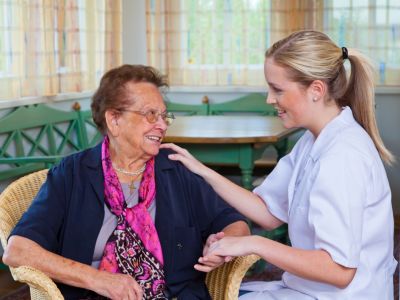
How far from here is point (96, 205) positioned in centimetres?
213

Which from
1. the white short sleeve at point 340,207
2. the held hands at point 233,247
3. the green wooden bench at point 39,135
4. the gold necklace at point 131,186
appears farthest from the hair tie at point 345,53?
the green wooden bench at point 39,135

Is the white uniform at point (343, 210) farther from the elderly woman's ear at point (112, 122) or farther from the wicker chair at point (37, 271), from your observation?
the elderly woman's ear at point (112, 122)

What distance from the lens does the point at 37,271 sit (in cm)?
187

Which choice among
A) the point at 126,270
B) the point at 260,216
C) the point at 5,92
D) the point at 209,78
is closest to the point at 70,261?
the point at 126,270

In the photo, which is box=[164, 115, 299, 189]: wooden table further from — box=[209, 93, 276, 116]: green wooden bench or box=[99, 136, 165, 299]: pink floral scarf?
box=[99, 136, 165, 299]: pink floral scarf

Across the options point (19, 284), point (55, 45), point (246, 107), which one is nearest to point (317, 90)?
point (19, 284)

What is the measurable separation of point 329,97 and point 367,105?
0.42ft

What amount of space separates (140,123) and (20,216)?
0.47 m

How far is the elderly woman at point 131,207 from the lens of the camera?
2.10 metres

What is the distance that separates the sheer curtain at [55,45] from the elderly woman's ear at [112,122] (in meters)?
2.14

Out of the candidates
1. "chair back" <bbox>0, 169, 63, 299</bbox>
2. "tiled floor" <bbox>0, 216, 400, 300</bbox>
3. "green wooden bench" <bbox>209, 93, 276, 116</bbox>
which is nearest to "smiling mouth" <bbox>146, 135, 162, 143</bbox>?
"chair back" <bbox>0, 169, 63, 299</bbox>

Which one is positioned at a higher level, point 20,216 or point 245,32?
point 245,32

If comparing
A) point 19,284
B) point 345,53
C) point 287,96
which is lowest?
point 19,284

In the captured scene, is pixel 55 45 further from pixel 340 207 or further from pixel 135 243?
pixel 340 207
